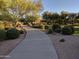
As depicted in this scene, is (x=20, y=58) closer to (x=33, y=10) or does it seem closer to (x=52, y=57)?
(x=52, y=57)

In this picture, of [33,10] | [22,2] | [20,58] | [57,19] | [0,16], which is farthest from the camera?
[57,19]

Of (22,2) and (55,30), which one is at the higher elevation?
(22,2)

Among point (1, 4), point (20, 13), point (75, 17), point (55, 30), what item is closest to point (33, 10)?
point (20, 13)

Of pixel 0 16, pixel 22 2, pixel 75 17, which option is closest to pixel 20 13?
pixel 22 2

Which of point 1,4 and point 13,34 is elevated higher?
point 1,4

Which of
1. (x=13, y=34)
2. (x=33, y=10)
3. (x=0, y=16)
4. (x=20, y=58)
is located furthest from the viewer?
(x=33, y=10)

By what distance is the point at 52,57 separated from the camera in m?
10.7

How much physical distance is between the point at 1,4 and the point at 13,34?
7089mm

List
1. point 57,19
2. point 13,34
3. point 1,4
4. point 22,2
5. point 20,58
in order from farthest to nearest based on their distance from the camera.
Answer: point 57,19
point 22,2
point 1,4
point 13,34
point 20,58

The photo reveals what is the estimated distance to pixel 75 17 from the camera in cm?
7312

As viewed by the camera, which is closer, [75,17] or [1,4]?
[1,4]

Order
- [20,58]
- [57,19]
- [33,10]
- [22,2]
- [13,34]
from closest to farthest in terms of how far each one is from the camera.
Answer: [20,58] → [13,34] → [22,2] → [33,10] → [57,19]

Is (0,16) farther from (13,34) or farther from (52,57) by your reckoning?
Answer: (52,57)

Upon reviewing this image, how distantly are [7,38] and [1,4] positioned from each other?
281 inches
